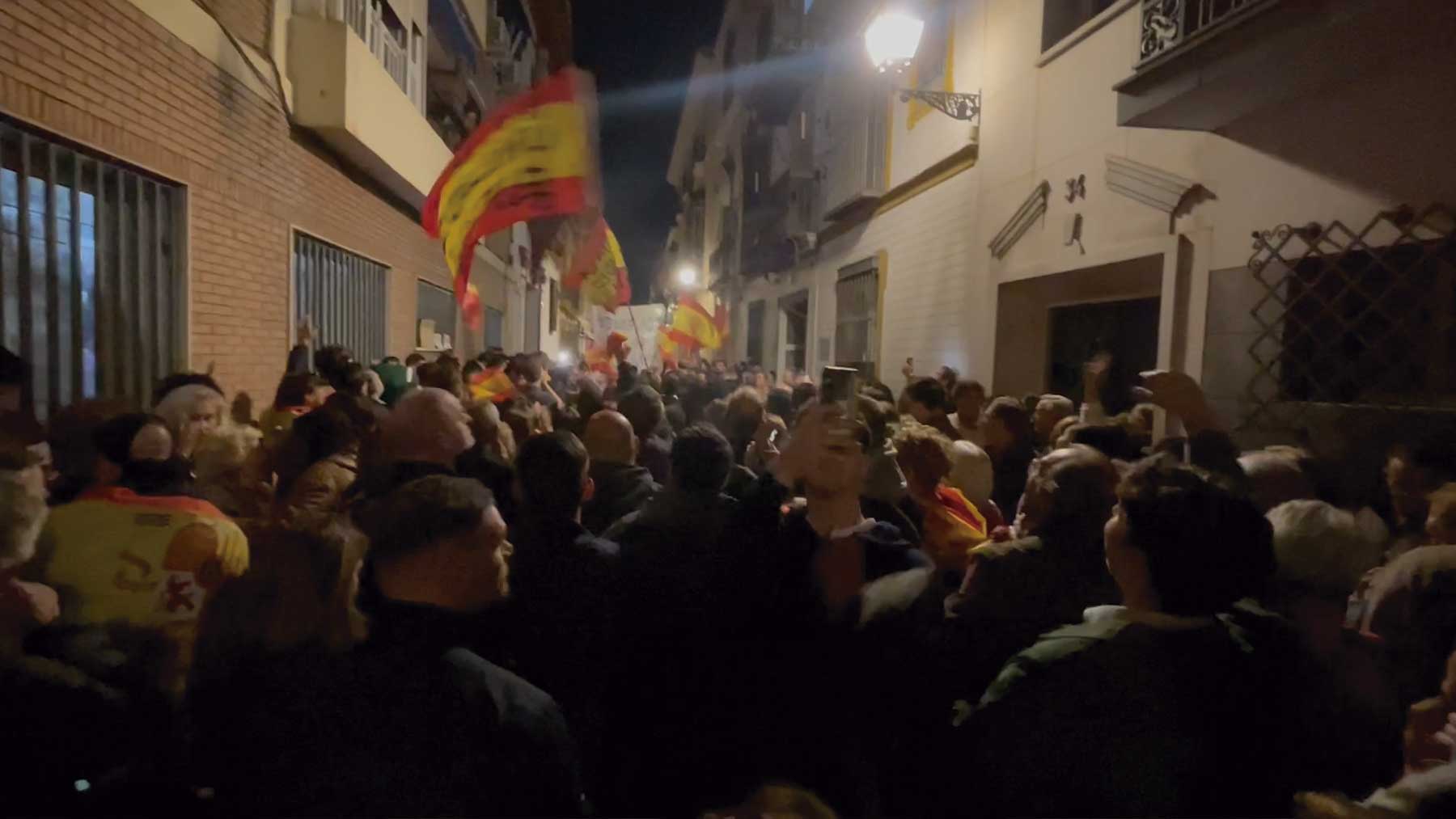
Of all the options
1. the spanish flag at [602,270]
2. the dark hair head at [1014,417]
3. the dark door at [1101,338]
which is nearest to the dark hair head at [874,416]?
the dark hair head at [1014,417]

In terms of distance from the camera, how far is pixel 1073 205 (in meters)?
7.94

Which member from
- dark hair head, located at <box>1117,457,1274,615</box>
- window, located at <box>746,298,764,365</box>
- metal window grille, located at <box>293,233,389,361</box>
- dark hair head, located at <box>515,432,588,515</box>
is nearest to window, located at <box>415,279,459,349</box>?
metal window grille, located at <box>293,233,389,361</box>

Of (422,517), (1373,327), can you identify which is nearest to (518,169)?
(422,517)

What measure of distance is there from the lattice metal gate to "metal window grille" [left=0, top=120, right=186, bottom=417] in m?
7.01

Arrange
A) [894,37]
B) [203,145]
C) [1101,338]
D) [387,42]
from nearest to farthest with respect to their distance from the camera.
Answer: [203,145] < [894,37] < [1101,338] < [387,42]

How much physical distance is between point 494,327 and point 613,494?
1784 cm

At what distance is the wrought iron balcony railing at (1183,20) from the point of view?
4941mm

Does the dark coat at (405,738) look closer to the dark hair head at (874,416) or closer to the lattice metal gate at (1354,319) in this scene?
the dark hair head at (874,416)

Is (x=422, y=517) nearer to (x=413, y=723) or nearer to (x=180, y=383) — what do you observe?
(x=413, y=723)

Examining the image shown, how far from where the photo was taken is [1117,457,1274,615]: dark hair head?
193cm

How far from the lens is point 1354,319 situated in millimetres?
5160

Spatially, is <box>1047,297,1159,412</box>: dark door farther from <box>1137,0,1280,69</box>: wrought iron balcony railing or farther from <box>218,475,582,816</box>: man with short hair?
<box>218,475,582,816</box>: man with short hair

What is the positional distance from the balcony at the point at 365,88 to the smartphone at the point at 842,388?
5510mm

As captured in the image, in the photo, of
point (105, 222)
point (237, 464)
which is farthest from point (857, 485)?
point (105, 222)
